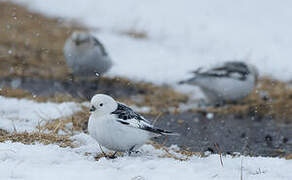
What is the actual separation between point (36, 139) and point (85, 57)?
430 centimetres

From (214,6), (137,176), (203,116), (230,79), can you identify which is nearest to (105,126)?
(137,176)

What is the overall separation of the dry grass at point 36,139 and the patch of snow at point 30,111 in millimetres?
541

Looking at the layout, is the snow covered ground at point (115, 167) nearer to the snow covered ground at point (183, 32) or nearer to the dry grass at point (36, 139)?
the dry grass at point (36, 139)

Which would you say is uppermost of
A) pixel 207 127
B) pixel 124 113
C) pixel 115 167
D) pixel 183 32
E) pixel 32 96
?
pixel 183 32

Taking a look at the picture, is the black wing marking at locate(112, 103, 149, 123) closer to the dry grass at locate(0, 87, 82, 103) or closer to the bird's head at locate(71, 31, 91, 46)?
the dry grass at locate(0, 87, 82, 103)

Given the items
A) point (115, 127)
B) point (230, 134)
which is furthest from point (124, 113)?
point (230, 134)

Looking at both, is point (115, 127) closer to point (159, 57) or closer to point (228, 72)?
point (228, 72)

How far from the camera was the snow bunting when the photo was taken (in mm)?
8961

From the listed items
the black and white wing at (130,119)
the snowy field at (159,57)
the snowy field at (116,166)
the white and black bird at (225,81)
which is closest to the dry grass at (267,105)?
the white and black bird at (225,81)

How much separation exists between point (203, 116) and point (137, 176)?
4033mm

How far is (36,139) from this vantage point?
4.85 metres

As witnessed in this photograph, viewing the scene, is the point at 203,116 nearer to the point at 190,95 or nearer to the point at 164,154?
the point at 190,95

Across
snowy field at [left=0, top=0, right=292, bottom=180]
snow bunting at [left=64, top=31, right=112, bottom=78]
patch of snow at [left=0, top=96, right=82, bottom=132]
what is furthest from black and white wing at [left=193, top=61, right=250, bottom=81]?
patch of snow at [left=0, top=96, right=82, bottom=132]

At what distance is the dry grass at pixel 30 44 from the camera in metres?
9.46
